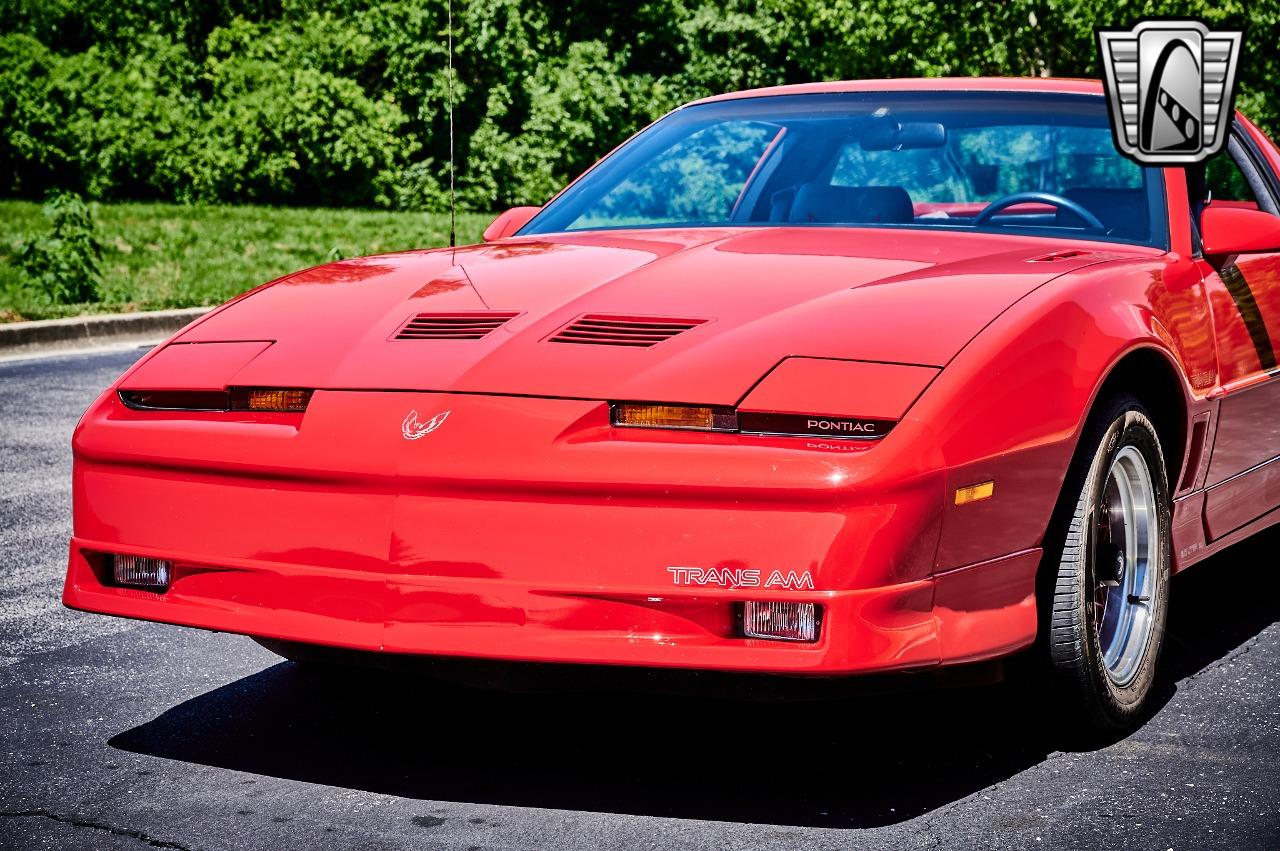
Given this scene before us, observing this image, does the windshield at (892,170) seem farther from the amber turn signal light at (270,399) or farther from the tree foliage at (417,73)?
the tree foliage at (417,73)

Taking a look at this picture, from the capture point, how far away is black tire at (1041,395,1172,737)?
3.51 m

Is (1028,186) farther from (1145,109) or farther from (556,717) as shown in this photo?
(556,717)

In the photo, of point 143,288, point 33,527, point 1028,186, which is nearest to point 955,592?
point 1028,186

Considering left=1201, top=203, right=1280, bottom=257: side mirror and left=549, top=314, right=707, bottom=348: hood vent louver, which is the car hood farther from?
left=1201, top=203, right=1280, bottom=257: side mirror

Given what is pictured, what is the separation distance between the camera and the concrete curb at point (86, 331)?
39.8ft

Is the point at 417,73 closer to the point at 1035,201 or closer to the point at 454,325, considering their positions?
the point at 1035,201

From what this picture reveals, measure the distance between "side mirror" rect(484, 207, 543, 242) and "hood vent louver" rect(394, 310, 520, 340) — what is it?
128 centimetres

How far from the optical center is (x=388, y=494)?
3.21 m

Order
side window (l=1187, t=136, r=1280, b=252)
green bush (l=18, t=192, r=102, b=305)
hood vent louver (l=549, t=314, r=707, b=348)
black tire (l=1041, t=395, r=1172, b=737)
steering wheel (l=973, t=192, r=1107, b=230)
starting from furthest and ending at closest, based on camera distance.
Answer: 1. green bush (l=18, t=192, r=102, b=305)
2. side window (l=1187, t=136, r=1280, b=252)
3. steering wheel (l=973, t=192, r=1107, b=230)
4. black tire (l=1041, t=395, r=1172, b=737)
5. hood vent louver (l=549, t=314, r=707, b=348)

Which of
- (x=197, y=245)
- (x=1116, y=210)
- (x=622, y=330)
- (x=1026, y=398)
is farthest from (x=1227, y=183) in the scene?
(x=197, y=245)

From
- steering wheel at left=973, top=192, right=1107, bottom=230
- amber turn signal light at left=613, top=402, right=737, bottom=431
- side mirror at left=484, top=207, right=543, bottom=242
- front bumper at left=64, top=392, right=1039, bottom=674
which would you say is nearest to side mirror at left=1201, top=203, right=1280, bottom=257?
steering wheel at left=973, top=192, right=1107, bottom=230

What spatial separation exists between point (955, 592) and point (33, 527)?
13.1 feet

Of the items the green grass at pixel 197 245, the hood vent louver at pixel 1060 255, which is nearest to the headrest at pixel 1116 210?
the hood vent louver at pixel 1060 255

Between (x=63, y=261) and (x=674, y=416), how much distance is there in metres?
12.6
